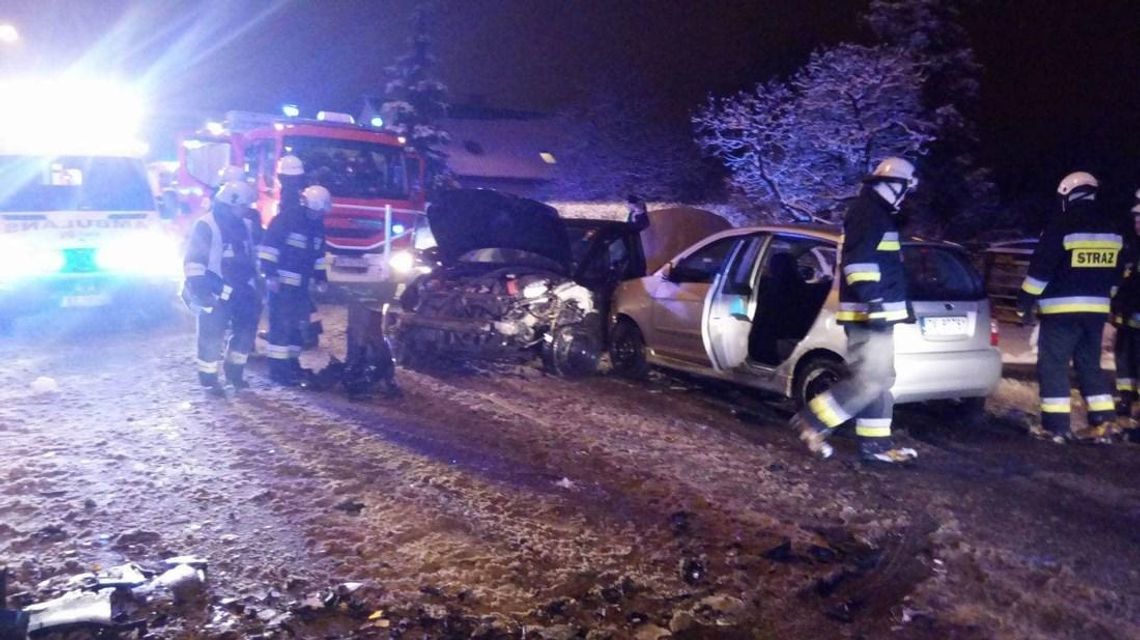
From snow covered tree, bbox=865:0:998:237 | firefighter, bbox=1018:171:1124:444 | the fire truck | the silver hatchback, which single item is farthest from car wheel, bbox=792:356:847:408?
snow covered tree, bbox=865:0:998:237

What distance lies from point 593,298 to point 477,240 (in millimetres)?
1304

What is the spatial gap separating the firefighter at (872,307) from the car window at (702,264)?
6.41ft

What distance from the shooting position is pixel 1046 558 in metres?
4.53

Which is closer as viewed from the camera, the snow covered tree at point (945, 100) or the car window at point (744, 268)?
the car window at point (744, 268)

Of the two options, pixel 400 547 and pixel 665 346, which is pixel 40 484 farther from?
pixel 665 346

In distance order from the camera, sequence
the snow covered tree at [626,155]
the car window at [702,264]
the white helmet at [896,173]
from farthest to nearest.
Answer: the snow covered tree at [626,155], the car window at [702,264], the white helmet at [896,173]

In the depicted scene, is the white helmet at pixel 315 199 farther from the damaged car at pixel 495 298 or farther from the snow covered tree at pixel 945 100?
the snow covered tree at pixel 945 100

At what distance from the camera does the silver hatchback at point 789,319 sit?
21.1 feet

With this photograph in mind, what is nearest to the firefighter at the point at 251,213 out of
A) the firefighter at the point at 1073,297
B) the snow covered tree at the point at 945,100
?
the firefighter at the point at 1073,297

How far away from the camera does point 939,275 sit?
21.8 feet

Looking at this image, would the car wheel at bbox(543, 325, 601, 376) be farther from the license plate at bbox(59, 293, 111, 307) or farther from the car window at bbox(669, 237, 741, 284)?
the license plate at bbox(59, 293, 111, 307)

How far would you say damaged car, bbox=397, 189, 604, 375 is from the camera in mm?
8586

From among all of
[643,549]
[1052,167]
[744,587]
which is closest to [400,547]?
[643,549]

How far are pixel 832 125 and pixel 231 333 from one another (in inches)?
513
